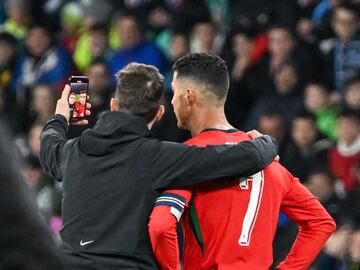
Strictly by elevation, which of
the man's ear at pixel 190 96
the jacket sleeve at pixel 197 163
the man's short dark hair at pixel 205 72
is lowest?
the jacket sleeve at pixel 197 163

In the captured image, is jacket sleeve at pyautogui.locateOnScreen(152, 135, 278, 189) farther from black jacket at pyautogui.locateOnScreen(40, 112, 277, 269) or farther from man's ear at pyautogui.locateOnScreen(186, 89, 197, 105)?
man's ear at pyautogui.locateOnScreen(186, 89, 197, 105)

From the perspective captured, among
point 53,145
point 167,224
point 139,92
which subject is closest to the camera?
point 167,224

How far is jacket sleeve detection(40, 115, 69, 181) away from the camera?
3895mm

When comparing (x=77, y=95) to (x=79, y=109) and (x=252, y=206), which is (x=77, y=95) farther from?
(x=252, y=206)

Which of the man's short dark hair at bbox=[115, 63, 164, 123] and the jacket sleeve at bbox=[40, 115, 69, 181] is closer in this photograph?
the man's short dark hair at bbox=[115, 63, 164, 123]

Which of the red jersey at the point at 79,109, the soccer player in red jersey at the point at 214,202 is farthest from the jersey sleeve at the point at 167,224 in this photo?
the red jersey at the point at 79,109

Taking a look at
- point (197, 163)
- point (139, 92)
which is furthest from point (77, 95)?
point (197, 163)

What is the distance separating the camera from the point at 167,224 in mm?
3578

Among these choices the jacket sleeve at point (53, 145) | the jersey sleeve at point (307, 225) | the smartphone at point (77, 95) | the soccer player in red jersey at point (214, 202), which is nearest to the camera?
the soccer player in red jersey at point (214, 202)

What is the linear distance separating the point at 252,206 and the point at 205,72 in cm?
51

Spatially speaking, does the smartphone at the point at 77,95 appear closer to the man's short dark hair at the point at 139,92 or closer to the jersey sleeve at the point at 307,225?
the man's short dark hair at the point at 139,92

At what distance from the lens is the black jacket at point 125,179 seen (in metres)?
3.62

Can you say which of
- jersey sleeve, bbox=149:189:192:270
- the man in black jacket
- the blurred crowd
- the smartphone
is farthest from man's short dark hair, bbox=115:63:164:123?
the blurred crowd

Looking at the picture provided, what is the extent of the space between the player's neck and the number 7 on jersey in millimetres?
225
